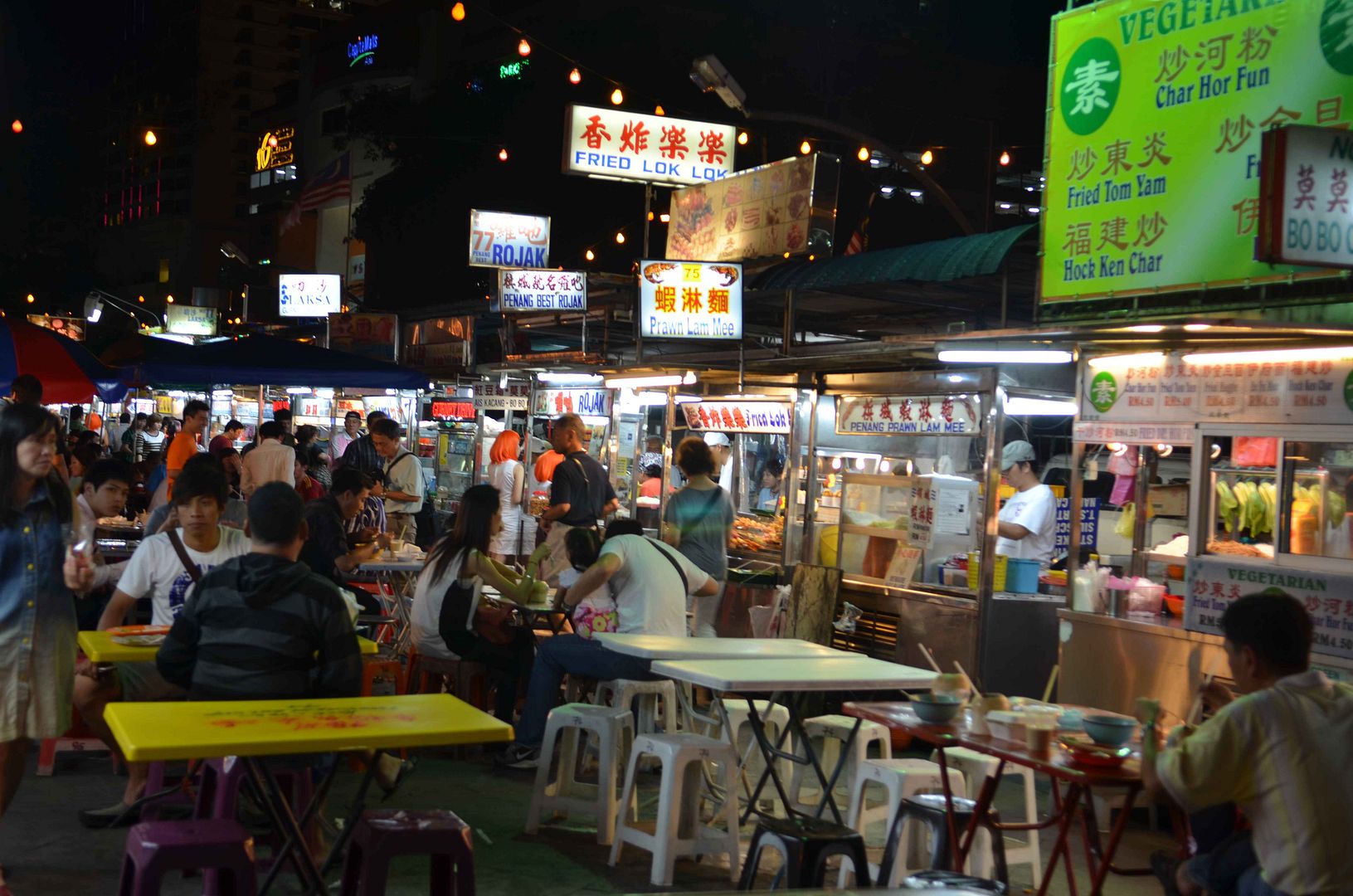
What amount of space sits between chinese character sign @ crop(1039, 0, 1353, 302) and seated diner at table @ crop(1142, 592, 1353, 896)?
11.6ft

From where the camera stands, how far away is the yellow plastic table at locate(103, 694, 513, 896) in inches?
160

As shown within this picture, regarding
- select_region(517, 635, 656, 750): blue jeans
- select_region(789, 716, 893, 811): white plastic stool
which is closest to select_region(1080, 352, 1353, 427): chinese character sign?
select_region(789, 716, 893, 811): white plastic stool

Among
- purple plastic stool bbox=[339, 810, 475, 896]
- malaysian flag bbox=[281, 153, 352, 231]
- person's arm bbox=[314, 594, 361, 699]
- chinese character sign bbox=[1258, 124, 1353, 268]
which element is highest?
malaysian flag bbox=[281, 153, 352, 231]

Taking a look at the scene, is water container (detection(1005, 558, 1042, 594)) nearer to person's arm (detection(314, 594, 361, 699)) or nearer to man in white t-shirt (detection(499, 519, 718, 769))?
man in white t-shirt (detection(499, 519, 718, 769))

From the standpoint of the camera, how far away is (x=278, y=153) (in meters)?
65.7

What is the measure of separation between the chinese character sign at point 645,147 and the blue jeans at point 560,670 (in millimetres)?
7994

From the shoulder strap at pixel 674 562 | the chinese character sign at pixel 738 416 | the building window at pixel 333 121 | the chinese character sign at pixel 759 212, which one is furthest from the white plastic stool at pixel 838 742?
the building window at pixel 333 121

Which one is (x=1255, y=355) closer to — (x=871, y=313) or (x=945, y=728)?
(x=945, y=728)

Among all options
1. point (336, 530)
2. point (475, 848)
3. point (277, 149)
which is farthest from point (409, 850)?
point (277, 149)

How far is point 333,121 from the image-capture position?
2292 inches

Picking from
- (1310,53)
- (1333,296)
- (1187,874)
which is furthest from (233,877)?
(1310,53)

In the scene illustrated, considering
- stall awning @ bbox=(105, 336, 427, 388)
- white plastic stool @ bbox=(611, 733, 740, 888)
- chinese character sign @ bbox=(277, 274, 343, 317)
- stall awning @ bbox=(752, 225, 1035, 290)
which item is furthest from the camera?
chinese character sign @ bbox=(277, 274, 343, 317)

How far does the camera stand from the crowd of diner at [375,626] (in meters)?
3.98

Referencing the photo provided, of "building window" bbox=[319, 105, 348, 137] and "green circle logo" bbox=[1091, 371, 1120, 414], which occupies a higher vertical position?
"building window" bbox=[319, 105, 348, 137]
